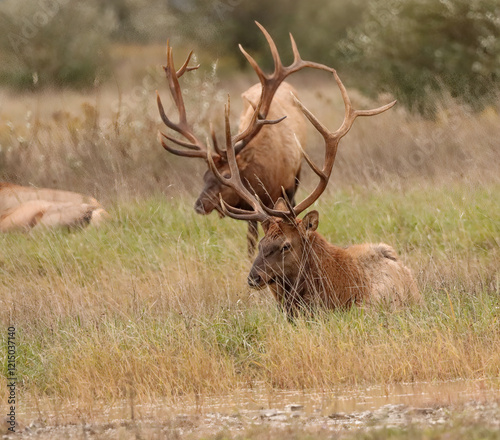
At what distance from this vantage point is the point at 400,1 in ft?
62.6

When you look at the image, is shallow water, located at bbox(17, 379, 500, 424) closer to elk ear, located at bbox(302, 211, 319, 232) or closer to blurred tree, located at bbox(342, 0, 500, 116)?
elk ear, located at bbox(302, 211, 319, 232)

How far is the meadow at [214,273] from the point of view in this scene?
6.69 m

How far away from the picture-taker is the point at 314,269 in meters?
7.96

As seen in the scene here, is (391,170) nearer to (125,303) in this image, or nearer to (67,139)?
(67,139)

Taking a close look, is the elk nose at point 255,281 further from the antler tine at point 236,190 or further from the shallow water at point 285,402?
the shallow water at point 285,402

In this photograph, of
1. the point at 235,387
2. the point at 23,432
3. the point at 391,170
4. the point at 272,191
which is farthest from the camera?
the point at 391,170

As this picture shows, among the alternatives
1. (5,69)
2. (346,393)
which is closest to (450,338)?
(346,393)

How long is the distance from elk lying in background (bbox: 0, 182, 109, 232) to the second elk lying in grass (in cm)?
444

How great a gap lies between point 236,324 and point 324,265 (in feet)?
2.86

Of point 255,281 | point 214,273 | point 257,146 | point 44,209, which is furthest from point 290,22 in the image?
point 255,281

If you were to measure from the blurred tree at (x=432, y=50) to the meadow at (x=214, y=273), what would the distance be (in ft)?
3.82

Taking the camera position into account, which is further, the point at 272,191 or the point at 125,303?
the point at 272,191
